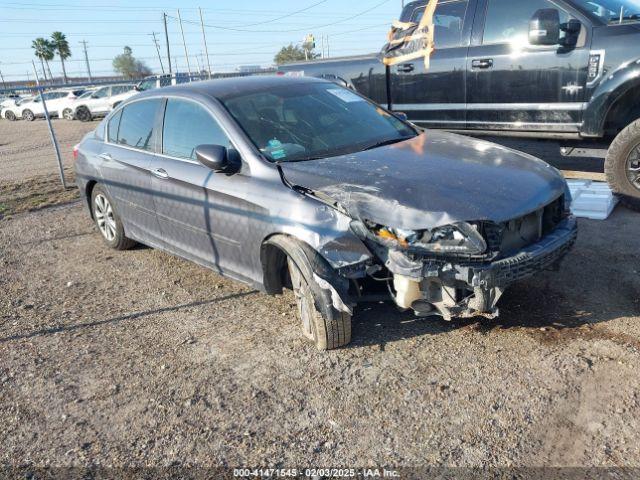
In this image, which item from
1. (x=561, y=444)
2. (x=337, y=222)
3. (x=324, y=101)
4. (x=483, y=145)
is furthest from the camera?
(x=324, y=101)

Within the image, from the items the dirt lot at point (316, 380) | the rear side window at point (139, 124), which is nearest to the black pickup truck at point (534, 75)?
the dirt lot at point (316, 380)

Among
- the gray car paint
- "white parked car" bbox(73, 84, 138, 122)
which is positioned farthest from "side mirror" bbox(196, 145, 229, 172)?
"white parked car" bbox(73, 84, 138, 122)

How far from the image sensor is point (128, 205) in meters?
5.13

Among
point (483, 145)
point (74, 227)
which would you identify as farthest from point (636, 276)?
point (74, 227)

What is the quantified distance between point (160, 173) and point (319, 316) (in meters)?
1.97

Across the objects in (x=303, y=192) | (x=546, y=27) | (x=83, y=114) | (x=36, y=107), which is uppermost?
(x=546, y=27)

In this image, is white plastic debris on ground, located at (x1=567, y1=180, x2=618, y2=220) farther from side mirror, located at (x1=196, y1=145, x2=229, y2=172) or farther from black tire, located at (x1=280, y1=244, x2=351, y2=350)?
side mirror, located at (x1=196, y1=145, x2=229, y2=172)

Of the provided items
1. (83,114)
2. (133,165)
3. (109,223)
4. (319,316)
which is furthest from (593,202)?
(83,114)

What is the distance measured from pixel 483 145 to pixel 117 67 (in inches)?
3754

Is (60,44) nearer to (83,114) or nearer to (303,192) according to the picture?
(83,114)

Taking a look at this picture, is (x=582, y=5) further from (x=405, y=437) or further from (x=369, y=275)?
(x=405, y=437)

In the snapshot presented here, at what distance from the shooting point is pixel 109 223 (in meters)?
5.70

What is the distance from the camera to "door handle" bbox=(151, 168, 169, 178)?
4441 millimetres

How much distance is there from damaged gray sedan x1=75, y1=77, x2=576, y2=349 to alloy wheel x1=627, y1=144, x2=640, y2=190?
2.25 m
